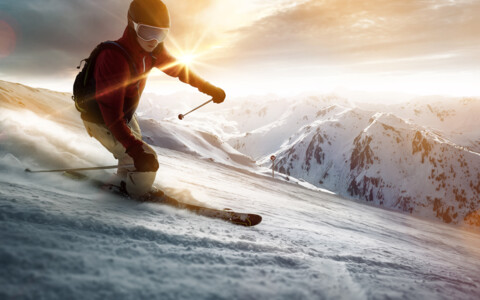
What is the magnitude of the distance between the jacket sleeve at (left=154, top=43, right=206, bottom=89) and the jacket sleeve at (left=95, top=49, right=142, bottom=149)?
1.31 m

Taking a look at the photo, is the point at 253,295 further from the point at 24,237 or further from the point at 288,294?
the point at 24,237

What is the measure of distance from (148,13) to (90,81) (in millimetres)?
1429

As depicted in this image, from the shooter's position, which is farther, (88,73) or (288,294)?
(88,73)

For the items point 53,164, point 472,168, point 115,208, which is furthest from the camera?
point 472,168

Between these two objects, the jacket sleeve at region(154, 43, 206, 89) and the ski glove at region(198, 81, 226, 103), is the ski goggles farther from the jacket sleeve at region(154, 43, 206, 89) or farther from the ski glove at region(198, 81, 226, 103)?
the ski glove at region(198, 81, 226, 103)

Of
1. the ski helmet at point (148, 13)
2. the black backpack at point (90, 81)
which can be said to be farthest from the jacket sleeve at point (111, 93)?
the ski helmet at point (148, 13)

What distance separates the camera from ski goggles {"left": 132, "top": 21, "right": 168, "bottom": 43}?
4512 mm

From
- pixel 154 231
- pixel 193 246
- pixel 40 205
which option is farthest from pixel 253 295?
pixel 40 205

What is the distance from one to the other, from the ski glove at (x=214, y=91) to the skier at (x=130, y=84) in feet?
4.22

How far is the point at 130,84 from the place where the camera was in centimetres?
465

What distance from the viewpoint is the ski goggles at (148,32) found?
14.8 feet

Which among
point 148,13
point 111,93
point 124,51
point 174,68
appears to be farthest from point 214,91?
point 111,93

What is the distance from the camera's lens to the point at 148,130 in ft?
162

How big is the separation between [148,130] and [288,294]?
164 feet
